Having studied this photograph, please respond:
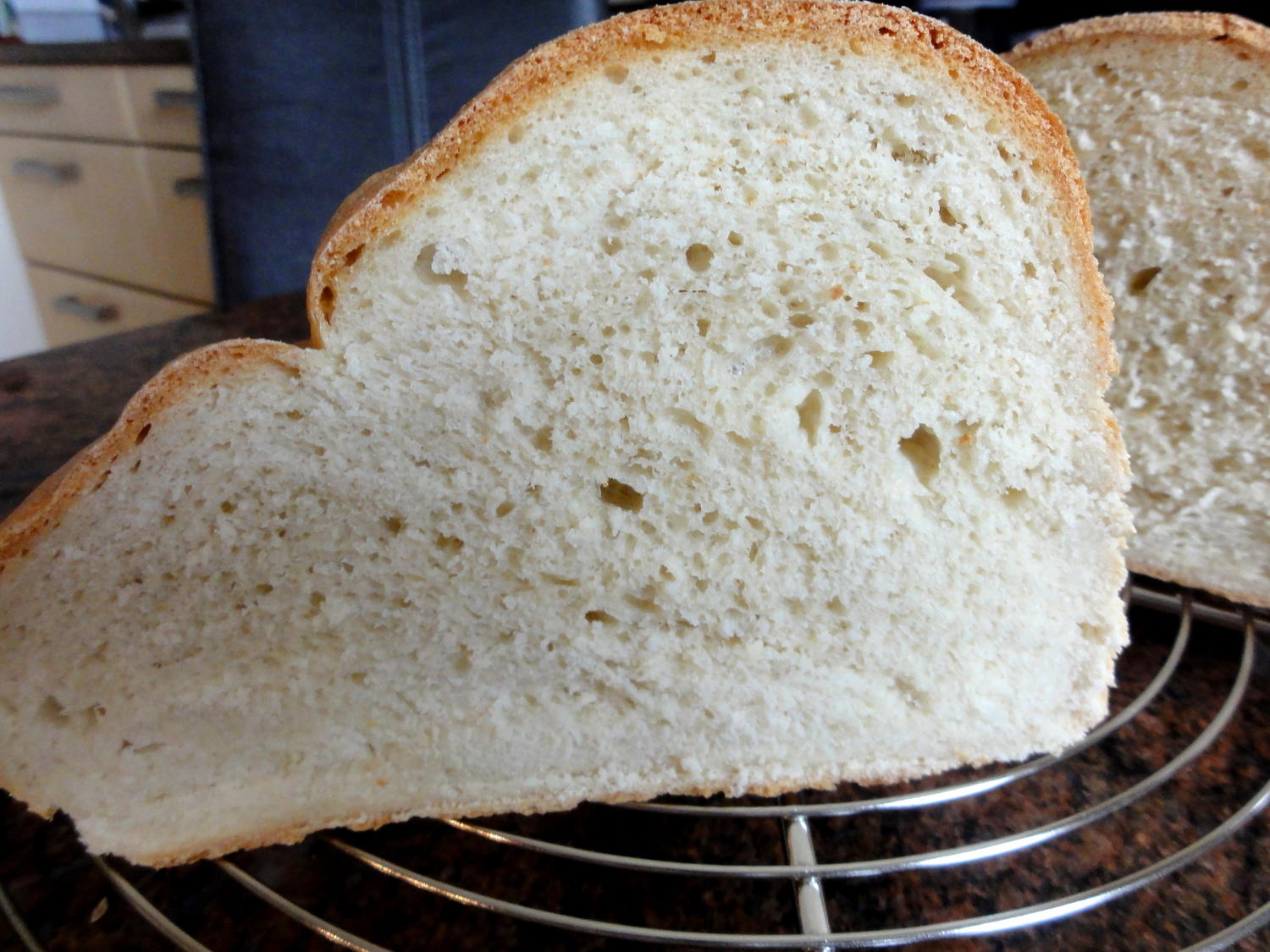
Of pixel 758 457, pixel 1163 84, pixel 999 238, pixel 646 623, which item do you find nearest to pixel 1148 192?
pixel 1163 84

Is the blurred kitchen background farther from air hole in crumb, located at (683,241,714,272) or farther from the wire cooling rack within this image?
the wire cooling rack

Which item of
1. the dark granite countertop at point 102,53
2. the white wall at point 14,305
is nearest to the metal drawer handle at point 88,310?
the white wall at point 14,305


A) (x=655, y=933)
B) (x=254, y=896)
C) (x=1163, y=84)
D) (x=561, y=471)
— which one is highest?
(x=1163, y=84)

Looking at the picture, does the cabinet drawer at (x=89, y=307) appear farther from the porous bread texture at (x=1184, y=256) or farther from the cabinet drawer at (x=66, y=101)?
the porous bread texture at (x=1184, y=256)

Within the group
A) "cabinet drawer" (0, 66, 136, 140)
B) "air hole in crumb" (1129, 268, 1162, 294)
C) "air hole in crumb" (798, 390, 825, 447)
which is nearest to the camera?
"air hole in crumb" (798, 390, 825, 447)

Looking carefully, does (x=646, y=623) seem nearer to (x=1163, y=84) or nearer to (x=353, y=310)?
(x=353, y=310)

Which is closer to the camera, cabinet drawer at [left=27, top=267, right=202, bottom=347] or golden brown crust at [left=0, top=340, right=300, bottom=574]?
golden brown crust at [left=0, top=340, right=300, bottom=574]

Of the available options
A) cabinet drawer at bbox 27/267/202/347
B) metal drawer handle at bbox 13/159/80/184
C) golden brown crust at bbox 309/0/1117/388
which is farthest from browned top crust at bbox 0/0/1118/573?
metal drawer handle at bbox 13/159/80/184

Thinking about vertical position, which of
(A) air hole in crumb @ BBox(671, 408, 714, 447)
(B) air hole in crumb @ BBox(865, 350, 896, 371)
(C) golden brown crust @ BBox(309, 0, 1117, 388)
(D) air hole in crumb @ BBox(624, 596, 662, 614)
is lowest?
(D) air hole in crumb @ BBox(624, 596, 662, 614)
